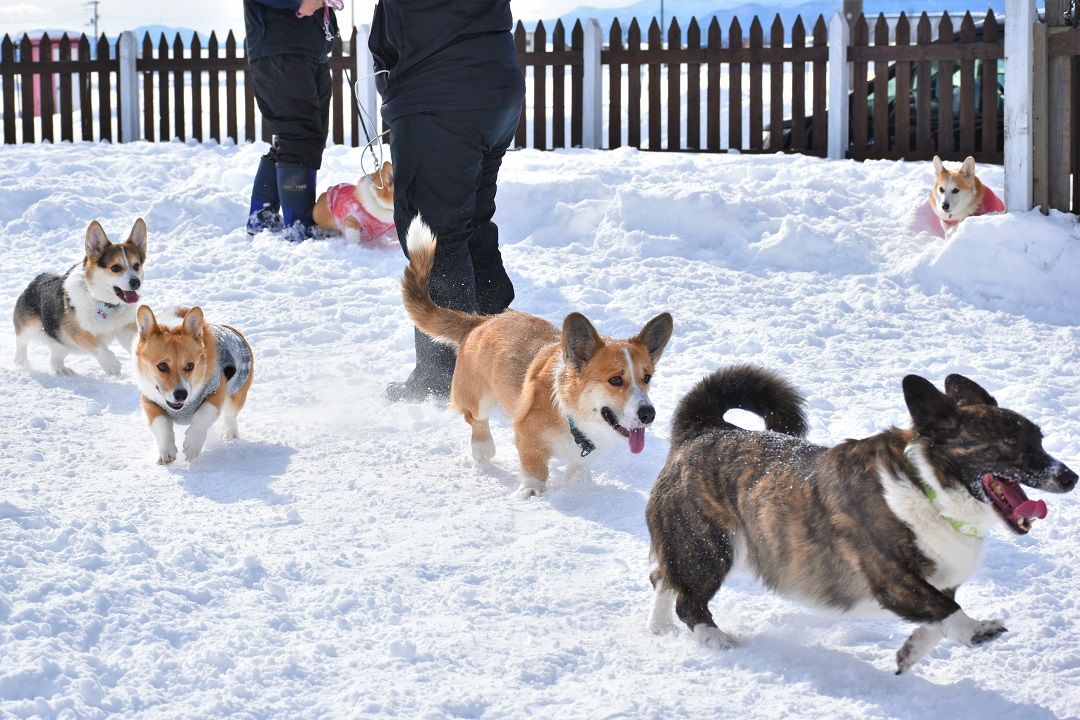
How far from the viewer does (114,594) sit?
3363mm

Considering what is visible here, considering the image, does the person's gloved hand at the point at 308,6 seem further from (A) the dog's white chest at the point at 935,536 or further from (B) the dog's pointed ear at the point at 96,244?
(A) the dog's white chest at the point at 935,536

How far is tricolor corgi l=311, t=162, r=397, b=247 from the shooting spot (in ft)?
28.1

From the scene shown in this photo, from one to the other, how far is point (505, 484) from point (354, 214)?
171 inches

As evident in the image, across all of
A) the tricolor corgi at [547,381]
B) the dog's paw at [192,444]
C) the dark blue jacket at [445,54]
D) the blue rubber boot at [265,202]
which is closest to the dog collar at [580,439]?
the tricolor corgi at [547,381]

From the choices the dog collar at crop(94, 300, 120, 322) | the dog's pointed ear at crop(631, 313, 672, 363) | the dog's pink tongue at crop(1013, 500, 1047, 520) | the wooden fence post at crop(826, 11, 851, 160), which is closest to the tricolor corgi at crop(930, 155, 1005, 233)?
the wooden fence post at crop(826, 11, 851, 160)

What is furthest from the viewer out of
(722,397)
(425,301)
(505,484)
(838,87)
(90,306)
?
(838,87)

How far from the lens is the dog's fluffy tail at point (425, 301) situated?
17.5ft

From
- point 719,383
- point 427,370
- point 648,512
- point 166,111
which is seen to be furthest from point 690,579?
point 166,111

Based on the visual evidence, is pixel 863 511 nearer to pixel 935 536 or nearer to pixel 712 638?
pixel 935 536

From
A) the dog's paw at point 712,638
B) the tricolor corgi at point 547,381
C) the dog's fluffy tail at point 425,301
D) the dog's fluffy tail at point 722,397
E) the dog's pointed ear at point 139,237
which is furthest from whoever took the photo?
the dog's pointed ear at point 139,237

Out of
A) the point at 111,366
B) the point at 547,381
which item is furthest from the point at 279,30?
the point at 547,381

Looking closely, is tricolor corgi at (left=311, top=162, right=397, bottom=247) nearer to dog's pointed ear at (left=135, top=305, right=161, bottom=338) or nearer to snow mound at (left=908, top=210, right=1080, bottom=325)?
dog's pointed ear at (left=135, top=305, right=161, bottom=338)

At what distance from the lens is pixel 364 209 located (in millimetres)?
8609

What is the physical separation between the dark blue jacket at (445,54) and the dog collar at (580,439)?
67.3 inches
